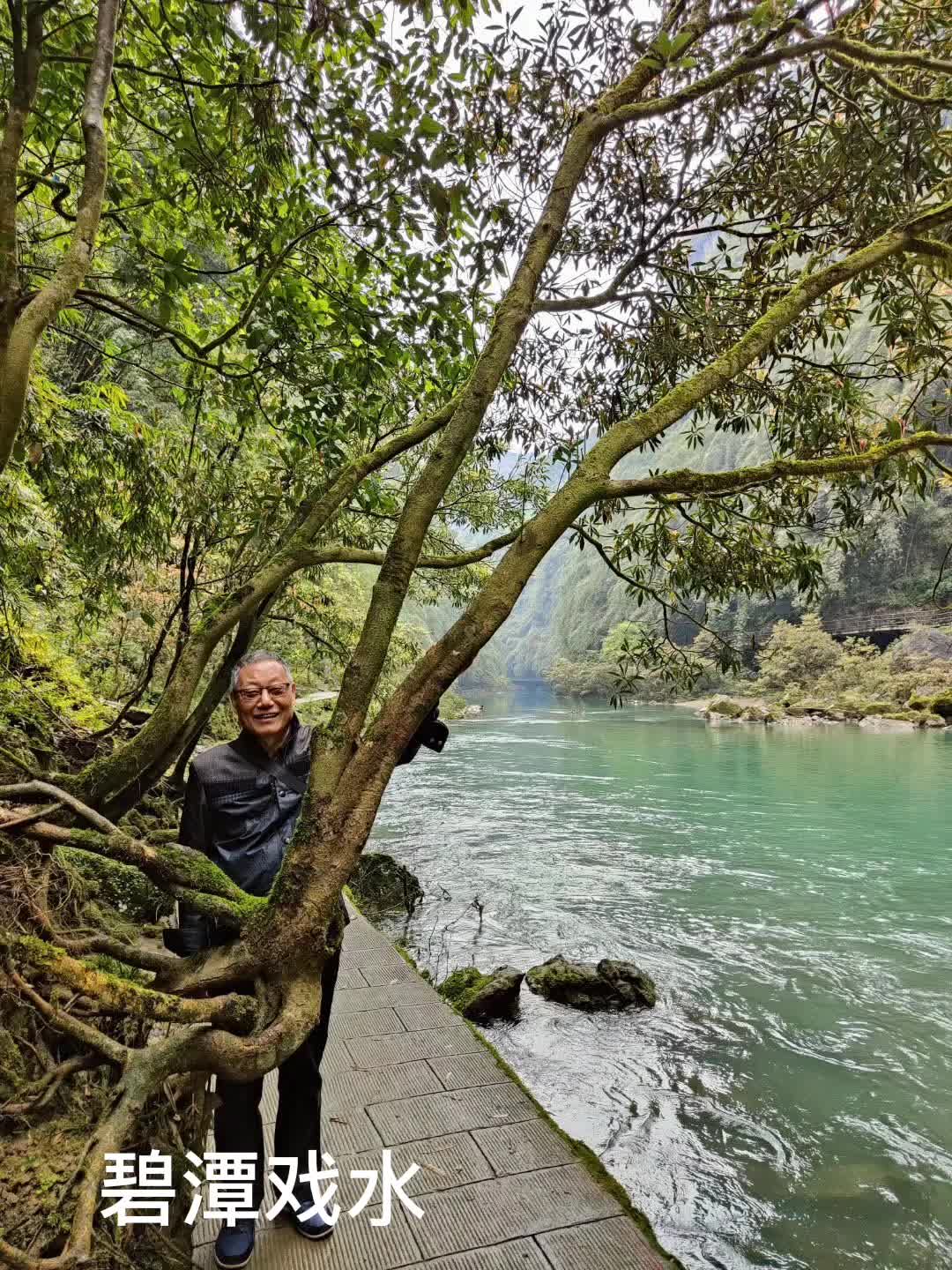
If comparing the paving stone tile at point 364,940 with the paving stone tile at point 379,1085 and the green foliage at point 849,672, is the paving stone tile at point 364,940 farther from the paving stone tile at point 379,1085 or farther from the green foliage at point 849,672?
the green foliage at point 849,672

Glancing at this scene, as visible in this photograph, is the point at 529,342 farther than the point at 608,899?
No

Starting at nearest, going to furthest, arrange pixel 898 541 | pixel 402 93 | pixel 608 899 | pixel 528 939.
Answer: pixel 402 93 → pixel 528 939 → pixel 608 899 → pixel 898 541

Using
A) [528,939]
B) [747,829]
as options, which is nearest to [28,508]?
[528,939]

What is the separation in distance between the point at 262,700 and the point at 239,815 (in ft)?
1.28

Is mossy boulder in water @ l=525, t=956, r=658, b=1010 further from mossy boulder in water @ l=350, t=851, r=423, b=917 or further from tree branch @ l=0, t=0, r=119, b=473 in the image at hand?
tree branch @ l=0, t=0, r=119, b=473

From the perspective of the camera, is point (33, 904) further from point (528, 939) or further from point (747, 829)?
point (747, 829)

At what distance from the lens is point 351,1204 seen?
2936 millimetres

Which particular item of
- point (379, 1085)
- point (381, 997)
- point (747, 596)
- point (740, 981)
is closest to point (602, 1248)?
point (379, 1085)

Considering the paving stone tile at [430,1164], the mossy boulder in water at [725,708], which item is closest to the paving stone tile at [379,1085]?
the paving stone tile at [430,1164]

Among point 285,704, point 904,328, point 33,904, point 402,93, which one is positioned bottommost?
point 33,904

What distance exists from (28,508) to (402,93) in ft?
12.5

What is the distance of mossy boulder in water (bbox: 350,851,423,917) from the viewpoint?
919cm

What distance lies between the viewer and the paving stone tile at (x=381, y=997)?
4.94 meters

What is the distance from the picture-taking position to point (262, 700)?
258cm
